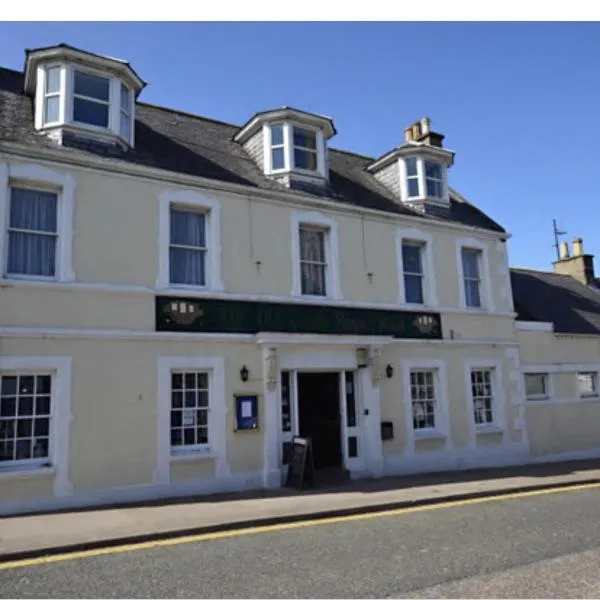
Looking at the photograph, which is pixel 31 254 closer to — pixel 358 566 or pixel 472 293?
pixel 358 566

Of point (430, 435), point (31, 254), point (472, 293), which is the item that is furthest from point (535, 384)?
point (31, 254)

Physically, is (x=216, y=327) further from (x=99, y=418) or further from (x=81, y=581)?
Answer: (x=81, y=581)

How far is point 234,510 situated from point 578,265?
19.3 m

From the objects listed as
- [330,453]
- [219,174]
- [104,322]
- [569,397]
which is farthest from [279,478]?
[569,397]

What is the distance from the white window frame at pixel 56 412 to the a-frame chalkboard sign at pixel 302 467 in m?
4.30

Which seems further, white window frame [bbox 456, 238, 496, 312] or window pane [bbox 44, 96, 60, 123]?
white window frame [bbox 456, 238, 496, 312]

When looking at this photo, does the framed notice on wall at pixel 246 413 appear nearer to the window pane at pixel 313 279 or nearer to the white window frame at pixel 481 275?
the window pane at pixel 313 279

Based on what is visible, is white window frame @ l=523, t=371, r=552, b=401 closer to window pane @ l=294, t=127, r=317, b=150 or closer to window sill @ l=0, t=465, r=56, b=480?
window pane @ l=294, t=127, r=317, b=150

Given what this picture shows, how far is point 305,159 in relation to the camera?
1449cm

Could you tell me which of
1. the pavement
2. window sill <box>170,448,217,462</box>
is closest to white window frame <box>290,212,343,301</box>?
window sill <box>170,448,217,462</box>

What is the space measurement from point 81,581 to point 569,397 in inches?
609

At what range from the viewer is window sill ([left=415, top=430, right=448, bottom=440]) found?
45.9 ft

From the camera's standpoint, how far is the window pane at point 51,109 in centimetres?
1153

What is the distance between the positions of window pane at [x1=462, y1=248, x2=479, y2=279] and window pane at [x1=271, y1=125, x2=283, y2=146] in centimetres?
632
